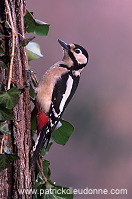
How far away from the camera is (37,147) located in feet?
3.87

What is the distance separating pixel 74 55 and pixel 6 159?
2.37 ft

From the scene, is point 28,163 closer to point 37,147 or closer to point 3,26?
point 37,147

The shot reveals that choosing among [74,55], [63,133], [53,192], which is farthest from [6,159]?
[74,55]

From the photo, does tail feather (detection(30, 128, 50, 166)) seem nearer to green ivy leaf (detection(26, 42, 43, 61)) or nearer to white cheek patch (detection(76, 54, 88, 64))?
green ivy leaf (detection(26, 42, 43, 61))

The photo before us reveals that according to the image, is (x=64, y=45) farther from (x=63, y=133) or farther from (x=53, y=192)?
(x=53, y=192)

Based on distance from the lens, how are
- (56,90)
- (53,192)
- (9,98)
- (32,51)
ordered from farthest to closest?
(56,90)
(32,51)
(53,192)
(9,98)

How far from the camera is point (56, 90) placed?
1.50 meters

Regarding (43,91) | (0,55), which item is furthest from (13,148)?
(43,91)

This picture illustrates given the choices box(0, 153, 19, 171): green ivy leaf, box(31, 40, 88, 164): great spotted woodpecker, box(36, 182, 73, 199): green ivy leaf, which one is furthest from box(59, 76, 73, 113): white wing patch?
box(0, 153, 19, 171): green ivy leaf

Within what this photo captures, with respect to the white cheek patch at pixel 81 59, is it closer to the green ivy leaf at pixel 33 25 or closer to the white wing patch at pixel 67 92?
the white wing patch at pixel 67 92

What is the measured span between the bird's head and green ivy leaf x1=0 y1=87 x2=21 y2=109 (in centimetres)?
62

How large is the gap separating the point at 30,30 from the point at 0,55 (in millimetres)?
278

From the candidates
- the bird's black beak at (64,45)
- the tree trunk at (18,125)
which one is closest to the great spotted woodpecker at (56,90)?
the bird's black beak at (64,45)

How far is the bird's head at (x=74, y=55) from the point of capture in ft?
5.16
